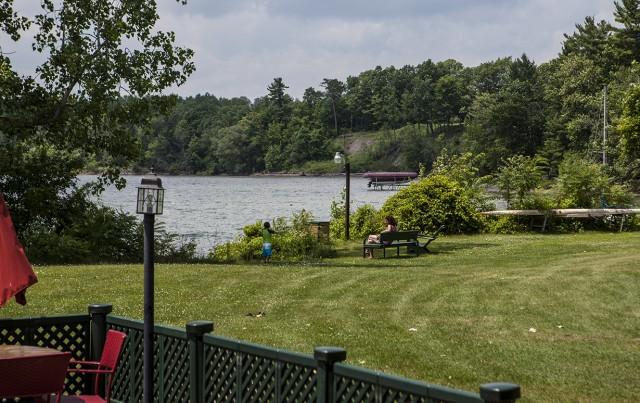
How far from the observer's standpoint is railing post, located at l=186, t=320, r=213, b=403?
8.28 m

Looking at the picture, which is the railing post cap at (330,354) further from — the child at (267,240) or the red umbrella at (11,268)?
the child at (267,240)

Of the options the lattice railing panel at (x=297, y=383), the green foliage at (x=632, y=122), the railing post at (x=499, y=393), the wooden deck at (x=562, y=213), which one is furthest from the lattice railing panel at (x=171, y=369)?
the green foliage at (x=632, y=122)

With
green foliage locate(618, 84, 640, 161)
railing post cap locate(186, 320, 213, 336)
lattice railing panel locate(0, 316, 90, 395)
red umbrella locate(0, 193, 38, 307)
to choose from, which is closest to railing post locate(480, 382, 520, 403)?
railing post cap locate(186, 320, 213, 336)

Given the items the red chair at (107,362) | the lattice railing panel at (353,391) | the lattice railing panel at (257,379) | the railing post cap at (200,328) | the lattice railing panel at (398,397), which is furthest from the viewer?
the red chair at (107,362)

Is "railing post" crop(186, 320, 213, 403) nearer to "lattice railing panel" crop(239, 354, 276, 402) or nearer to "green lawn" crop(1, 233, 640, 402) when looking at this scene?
"lattice railing panel" crop(239, 354, 276, 402)

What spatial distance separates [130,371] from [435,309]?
7.48m

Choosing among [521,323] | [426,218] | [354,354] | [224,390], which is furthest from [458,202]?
[224,390]

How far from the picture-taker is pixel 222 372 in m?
8.10

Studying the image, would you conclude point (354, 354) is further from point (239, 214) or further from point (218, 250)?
point (239, 214)

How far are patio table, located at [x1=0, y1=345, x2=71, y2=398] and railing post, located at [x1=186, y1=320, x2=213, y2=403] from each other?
4.17 feet

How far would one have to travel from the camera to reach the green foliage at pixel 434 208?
3375cm

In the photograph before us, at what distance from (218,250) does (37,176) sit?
20.8 ft

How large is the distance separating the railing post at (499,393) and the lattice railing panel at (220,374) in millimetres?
3284

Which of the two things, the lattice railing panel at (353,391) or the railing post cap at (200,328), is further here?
the railing post cap at (200,328)
